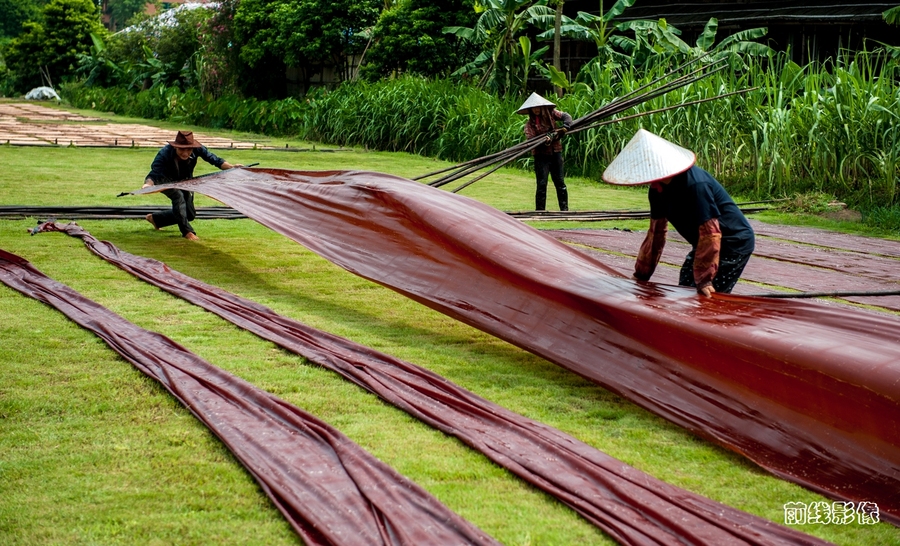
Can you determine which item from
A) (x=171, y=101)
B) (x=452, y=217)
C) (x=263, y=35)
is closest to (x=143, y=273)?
(x=452, y=217)

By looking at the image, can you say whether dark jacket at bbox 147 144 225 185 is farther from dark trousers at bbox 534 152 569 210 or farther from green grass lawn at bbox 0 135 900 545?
dark trousers at bbox 534 152 569 210

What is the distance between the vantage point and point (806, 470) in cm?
320

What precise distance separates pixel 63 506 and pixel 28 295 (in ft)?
10.8

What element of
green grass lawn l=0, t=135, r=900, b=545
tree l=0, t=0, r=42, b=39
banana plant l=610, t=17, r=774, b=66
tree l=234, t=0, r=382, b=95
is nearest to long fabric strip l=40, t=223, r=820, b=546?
green grass lawn l=0, t=135, r=900, b=545

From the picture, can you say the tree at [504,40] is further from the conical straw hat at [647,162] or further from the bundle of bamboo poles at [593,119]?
the conical straw hat at [647,162]

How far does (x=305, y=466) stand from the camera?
311 cm

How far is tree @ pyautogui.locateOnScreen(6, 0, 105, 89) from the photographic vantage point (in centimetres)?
3797

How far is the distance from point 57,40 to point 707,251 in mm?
39776

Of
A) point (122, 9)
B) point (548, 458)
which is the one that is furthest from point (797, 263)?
point (122, 9)

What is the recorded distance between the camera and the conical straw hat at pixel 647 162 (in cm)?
409

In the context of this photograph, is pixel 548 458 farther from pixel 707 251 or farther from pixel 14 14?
pixel 14 14

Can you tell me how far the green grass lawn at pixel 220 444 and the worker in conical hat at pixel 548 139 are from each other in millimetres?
4162

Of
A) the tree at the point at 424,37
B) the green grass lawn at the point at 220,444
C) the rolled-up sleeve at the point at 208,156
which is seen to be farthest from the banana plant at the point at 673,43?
the green grass lawn at the point at 220,444

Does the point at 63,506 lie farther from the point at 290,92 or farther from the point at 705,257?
the point at 290,92
